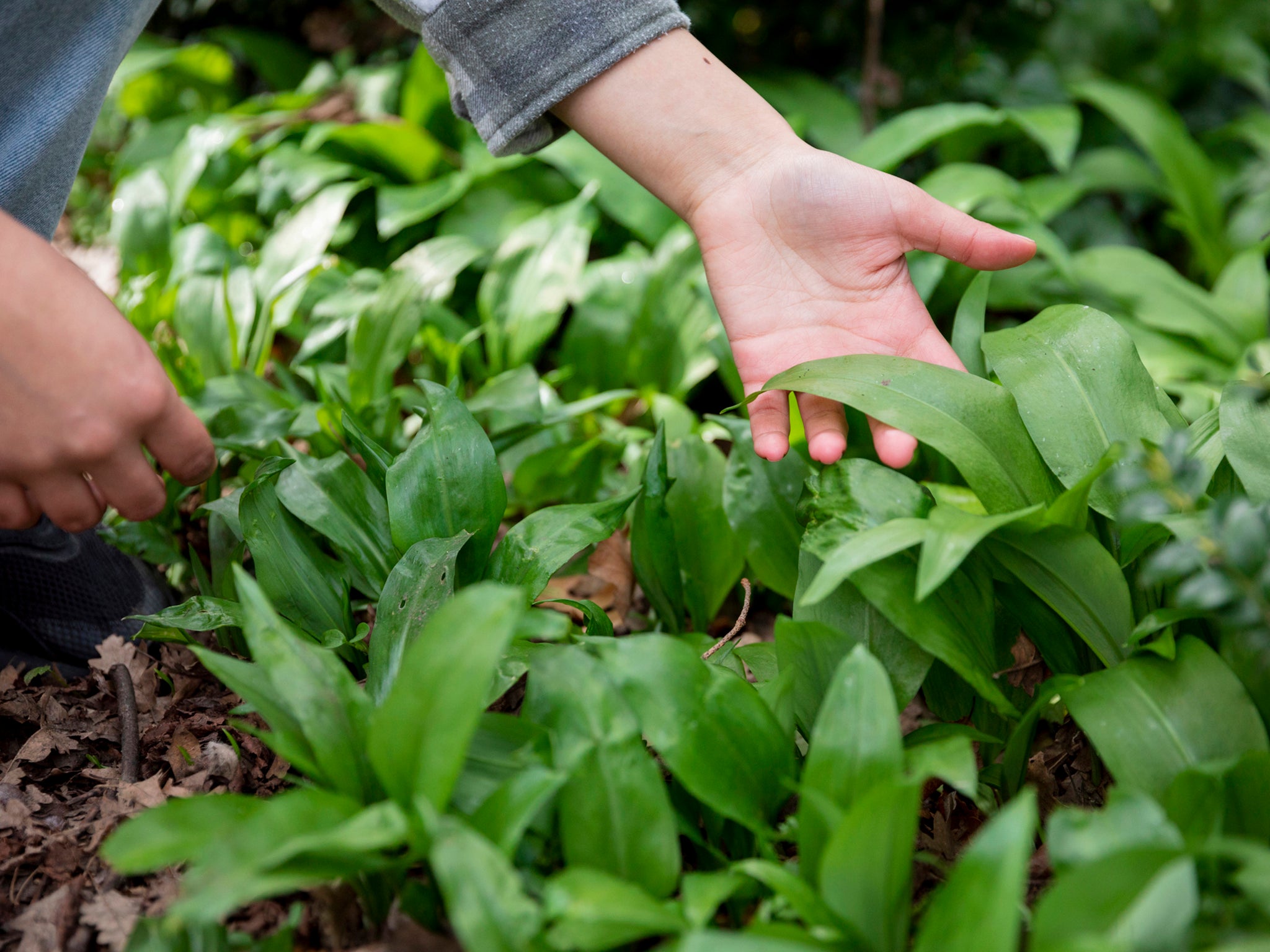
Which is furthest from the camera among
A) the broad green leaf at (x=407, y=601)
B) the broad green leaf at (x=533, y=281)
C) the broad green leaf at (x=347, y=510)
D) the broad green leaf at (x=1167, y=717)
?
the broad green leaf at (x=533, y=281)

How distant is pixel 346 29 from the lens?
13.1ft

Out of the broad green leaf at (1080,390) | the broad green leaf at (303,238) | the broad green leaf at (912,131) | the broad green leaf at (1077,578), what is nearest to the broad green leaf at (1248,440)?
the broad green leaf at (1080,390)

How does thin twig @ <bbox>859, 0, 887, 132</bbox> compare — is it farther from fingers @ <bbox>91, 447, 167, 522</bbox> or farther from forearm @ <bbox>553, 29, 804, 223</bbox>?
fingers @ <bbox>91, 447, 167, 522</bbox>

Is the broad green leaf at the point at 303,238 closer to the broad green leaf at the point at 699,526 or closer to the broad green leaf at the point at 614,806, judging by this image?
the broad green leaf at the point at 699,526

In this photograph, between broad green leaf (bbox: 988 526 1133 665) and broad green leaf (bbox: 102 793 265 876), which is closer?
broad green leaf (bbox: 102 793 265 876)

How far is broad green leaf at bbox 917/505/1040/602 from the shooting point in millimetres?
948

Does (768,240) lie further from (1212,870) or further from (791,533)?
(1212,870)

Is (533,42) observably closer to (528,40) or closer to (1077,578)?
(528,40)

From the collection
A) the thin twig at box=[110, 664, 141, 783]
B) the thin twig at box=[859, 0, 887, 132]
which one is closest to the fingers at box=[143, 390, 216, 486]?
the thin twig at box=[110, 664, 141, 783]

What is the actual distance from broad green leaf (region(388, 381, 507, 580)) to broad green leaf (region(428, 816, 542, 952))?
23.9 inches

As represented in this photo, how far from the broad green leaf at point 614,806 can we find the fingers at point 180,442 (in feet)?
1.89

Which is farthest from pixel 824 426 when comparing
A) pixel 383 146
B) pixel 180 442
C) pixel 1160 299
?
pixel 383 146

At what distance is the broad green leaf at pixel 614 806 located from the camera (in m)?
0.90

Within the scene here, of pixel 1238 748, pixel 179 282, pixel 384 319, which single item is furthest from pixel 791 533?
pixel 179 282
